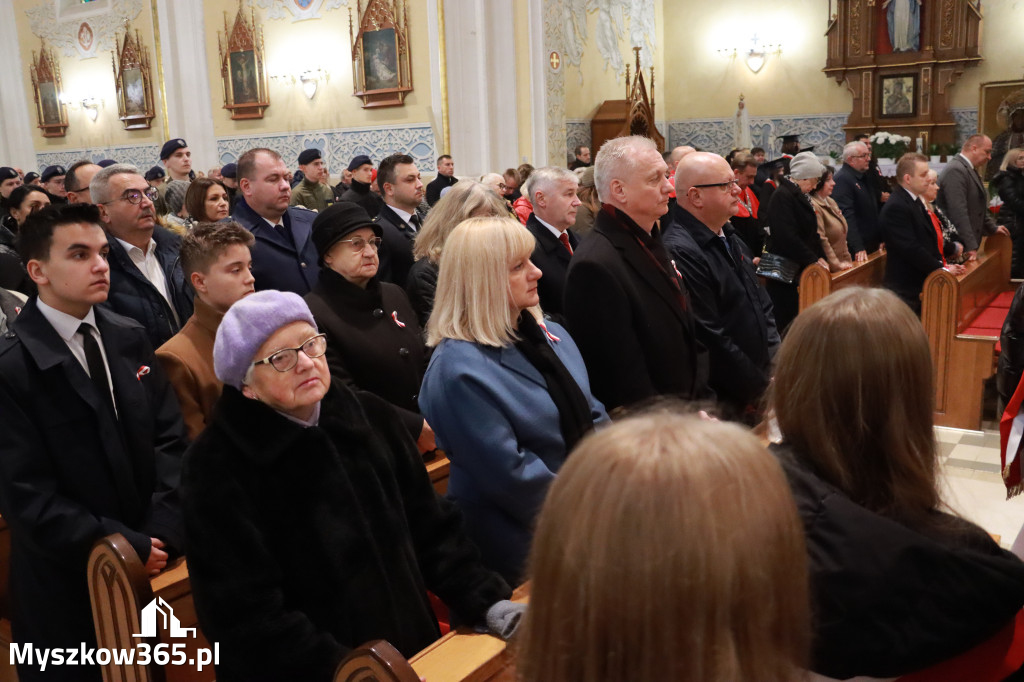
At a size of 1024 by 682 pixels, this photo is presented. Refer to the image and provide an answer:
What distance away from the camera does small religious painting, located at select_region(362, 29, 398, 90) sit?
39.4ft

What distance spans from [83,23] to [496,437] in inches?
652

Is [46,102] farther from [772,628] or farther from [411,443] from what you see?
[772,628]

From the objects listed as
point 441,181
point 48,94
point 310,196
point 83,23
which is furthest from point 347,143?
point 48,94

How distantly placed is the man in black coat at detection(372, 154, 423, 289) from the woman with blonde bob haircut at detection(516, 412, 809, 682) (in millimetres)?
4044

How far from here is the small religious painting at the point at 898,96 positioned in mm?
13867

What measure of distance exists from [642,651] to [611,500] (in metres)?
0.16

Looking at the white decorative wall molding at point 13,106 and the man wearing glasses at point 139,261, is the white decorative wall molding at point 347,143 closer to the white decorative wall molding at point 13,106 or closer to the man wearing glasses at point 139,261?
the white decorative wall molding at point 13,106

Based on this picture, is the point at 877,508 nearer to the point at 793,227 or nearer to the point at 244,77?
the point at 793,227

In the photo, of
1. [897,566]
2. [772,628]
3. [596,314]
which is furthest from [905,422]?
[596,314]

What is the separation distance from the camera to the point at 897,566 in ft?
4.75

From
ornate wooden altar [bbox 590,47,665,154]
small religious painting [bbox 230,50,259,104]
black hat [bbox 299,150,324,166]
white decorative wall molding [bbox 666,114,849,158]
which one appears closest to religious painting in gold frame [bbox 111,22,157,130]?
small religious painting [bbox 230,50,259,104]

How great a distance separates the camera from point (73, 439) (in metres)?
2.64

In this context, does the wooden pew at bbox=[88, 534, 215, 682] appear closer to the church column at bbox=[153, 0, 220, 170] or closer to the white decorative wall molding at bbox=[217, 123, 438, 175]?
the white decorative wall molding at bbox=[217, 123, 438, 175]

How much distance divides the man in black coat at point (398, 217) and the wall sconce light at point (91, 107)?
42.1 ft
